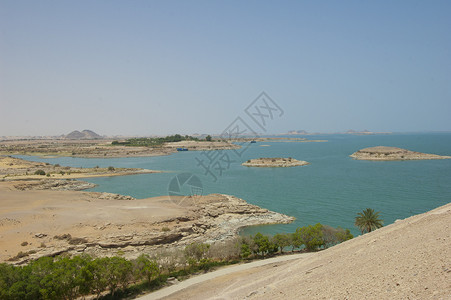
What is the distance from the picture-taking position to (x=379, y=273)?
953 cm

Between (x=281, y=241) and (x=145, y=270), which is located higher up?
(x=145, y=270)

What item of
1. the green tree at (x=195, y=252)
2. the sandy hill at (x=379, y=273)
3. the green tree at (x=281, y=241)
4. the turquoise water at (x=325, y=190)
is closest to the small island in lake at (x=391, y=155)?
the turquoise water at (x=325, y=190)

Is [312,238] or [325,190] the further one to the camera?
[325,190]

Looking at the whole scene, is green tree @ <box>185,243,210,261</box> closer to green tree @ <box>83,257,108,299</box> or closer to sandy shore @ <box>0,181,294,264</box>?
sandy shore @ <box>0,181,294,264</box>

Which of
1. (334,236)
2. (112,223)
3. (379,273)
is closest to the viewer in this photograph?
(379,273)

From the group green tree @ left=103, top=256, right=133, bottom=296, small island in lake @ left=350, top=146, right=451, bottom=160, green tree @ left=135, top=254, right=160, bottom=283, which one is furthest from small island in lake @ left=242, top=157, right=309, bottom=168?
green tree @ left=103, top=256, right=133, bottom=296

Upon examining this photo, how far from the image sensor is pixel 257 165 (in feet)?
278

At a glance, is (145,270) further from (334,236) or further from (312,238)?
(334,236)

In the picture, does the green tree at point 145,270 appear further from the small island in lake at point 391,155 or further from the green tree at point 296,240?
the small island in lake at point 391,155

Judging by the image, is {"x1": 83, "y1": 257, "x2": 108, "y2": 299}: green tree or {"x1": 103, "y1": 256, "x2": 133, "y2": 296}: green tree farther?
{"x1": 103, "y1": 256, "x2": 133, "y2": 296}: green tree

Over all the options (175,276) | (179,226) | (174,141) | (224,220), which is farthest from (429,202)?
(174,141)

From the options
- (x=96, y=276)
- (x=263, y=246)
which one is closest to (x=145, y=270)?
(x=96, y=276)

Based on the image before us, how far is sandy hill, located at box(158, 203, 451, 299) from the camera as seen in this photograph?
26.5 feet

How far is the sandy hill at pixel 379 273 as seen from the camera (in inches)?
317
